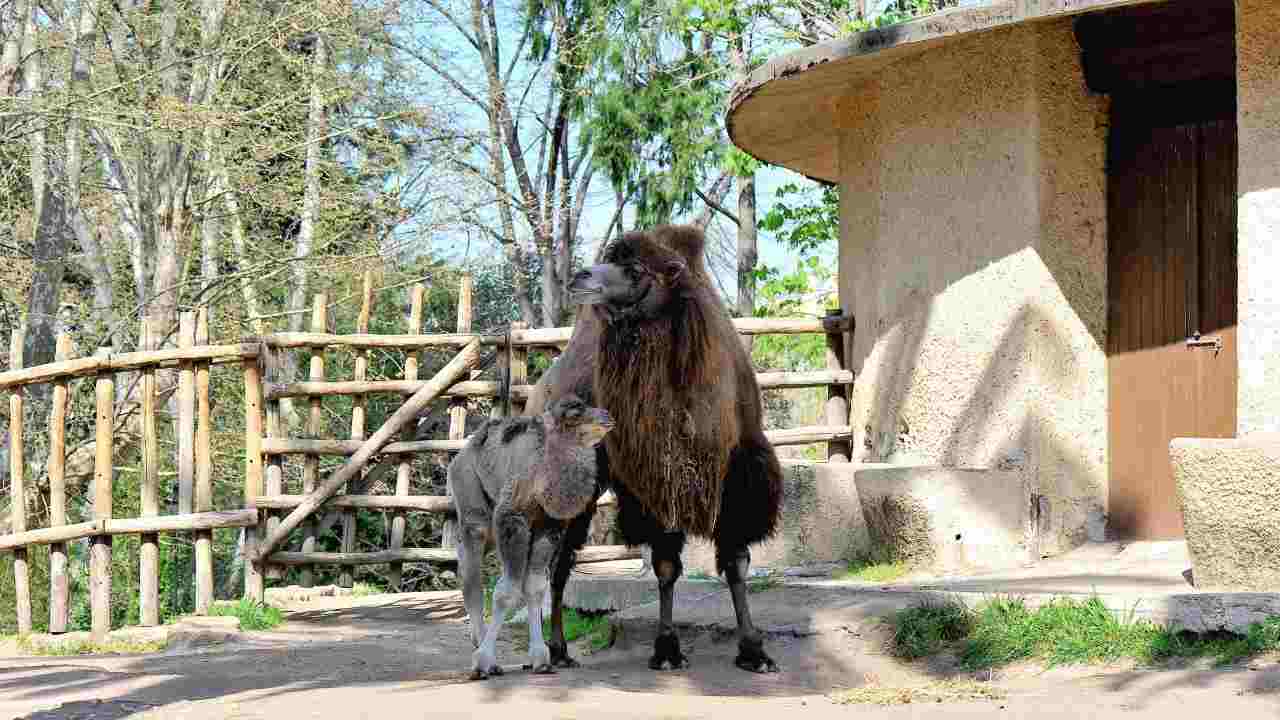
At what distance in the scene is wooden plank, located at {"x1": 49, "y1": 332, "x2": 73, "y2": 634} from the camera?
35.8 ft

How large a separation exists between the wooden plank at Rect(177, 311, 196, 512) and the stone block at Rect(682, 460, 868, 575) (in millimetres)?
4288

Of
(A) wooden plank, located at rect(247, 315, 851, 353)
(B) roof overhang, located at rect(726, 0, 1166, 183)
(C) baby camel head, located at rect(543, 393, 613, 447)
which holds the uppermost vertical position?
(B) roof overhang, located at rect(726, 0, 1166, 183)

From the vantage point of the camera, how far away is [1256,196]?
725 centimetres

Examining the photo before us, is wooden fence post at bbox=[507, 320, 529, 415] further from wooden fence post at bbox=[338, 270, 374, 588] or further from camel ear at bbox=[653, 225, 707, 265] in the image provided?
camel ear at bbox=[653, 225, 707, 265]

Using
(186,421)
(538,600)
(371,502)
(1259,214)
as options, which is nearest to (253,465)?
(186,421)

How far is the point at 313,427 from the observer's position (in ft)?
38.1

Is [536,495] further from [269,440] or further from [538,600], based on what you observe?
[269,440]

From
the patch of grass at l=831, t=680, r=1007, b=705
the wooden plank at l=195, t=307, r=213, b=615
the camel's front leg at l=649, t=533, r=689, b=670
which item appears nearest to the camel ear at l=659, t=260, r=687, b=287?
the camel's front leg at l=649, t=533, r=689, b=670

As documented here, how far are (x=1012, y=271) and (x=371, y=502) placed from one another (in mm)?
5488

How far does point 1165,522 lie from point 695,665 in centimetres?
343

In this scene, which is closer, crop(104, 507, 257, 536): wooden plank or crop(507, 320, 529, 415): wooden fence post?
crop(104, 507, 257, 536): wooden plank

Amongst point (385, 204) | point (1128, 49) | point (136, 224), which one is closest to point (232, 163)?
point (136, 224)

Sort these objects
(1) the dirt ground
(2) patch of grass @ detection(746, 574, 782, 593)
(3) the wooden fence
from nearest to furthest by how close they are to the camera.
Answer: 1. (1) the dirt ground
2. (2) patch of grass @ detection(746, 574, 782, 593)
3. (3) the wooden fence

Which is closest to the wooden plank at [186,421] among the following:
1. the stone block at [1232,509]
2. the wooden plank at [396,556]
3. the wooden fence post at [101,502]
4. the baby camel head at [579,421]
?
the wooden fence post at [101,502]
